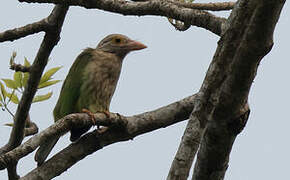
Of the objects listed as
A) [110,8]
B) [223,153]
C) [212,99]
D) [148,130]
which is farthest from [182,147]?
[110,8]

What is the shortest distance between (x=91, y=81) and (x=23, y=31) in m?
1.62

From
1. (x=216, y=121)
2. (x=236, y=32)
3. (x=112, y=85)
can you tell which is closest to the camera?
(x=236, y=32)

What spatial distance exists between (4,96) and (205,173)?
2182mm

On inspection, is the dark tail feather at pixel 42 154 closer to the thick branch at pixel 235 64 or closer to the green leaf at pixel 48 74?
the green leaf at pixel 48 74

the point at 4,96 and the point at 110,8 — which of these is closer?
the point at 110,8

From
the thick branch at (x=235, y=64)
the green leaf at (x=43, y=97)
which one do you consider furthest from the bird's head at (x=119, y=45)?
the thick branch at (x=235, y=64)

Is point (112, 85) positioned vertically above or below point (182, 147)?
above

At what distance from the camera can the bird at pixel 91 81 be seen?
5.82m

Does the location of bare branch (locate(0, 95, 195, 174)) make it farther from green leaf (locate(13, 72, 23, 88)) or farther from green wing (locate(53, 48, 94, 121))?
green wing (locate(53, 48, 94, 121))

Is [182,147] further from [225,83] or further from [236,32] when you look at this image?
[236,32]

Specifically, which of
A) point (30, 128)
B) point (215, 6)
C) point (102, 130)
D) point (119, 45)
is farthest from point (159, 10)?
point (119, 45)

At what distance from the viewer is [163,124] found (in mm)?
4328

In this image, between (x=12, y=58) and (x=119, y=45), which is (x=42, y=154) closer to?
(x=12, y=58)

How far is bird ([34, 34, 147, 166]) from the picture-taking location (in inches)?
229
